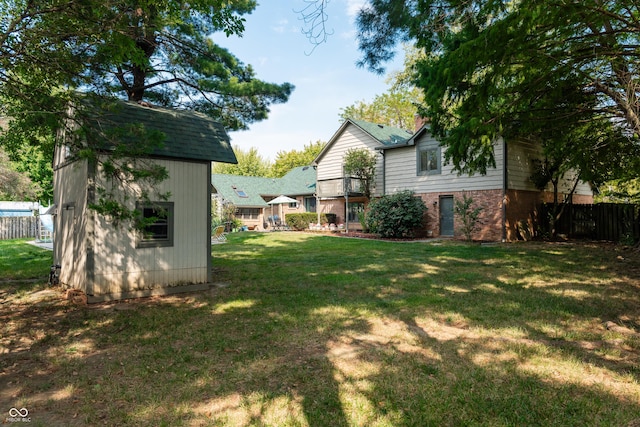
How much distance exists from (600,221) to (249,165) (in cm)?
4708

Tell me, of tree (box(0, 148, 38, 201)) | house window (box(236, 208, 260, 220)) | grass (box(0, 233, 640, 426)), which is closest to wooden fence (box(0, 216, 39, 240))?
tree (box(0, 148, 38, 201))

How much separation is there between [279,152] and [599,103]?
48871 millimetres

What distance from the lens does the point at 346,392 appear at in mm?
3480

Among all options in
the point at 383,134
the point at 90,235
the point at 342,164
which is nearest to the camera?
the point at 90,235

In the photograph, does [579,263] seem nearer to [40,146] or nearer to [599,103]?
[599,103]

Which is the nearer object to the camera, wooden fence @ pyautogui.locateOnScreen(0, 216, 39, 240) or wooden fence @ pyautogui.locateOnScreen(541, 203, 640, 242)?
wooden fence @ pyautogui.locateOnScreen(541, 203, 640, 242)

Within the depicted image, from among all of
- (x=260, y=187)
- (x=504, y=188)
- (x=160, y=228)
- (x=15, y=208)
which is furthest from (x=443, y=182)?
(x=15, y=208)

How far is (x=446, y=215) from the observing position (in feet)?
63.0

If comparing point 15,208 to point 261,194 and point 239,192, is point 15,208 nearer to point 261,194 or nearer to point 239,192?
point 239,192

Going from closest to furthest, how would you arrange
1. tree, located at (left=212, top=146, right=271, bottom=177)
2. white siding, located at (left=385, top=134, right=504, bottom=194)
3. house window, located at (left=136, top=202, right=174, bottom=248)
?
1. house window, located at (left=136, top=202, right=174, bottom=248)
2. white siding, located at (left=385, top=134, right=504, bottom=194)
3. tree, located at (left=212, top=146, right=271, bottom=177)

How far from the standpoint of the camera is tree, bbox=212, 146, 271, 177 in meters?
56.3

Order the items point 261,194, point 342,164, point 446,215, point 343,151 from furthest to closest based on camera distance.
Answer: point 261,194, point 343,151, point 342,164, point 446,215

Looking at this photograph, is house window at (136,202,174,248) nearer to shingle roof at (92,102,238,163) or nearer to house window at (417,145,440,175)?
shingle roof at (92,102,238,163)

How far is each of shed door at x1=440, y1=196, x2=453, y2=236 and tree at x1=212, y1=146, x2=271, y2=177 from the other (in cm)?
4098
